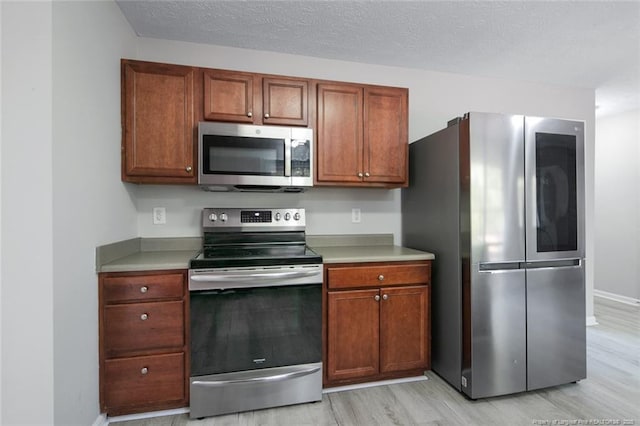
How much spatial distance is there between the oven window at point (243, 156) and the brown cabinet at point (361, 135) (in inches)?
12.9

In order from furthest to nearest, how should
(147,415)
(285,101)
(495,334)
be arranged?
(285,101), (495,334), (147,415)

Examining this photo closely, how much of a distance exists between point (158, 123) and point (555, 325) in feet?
9.64

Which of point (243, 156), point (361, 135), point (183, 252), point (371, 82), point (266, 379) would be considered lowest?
point (266, 379)

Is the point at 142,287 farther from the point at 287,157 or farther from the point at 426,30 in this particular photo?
the point at 426,30

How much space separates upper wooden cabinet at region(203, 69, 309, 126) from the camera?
6.70 ft

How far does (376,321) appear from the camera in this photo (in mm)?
2041

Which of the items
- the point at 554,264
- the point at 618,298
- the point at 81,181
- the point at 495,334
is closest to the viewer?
the point at 81,181

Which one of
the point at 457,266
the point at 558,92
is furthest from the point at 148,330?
the point at 558,92

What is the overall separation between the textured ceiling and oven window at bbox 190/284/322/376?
1.78 meters

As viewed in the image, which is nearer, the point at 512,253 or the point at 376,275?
the point at 512,253

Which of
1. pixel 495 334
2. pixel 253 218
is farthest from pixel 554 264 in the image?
pixel 253 218

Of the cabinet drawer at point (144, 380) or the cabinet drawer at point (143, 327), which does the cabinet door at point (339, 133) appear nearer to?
the cabinet drawer at point (143, 327)

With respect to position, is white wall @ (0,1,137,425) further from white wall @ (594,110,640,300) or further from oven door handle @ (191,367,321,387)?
white wall @ (594,110,640,300)

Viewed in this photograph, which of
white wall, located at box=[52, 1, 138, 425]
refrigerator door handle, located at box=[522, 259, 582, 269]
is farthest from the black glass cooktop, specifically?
refrigerator door handle, located at box=[522, 259, 582, 269]
